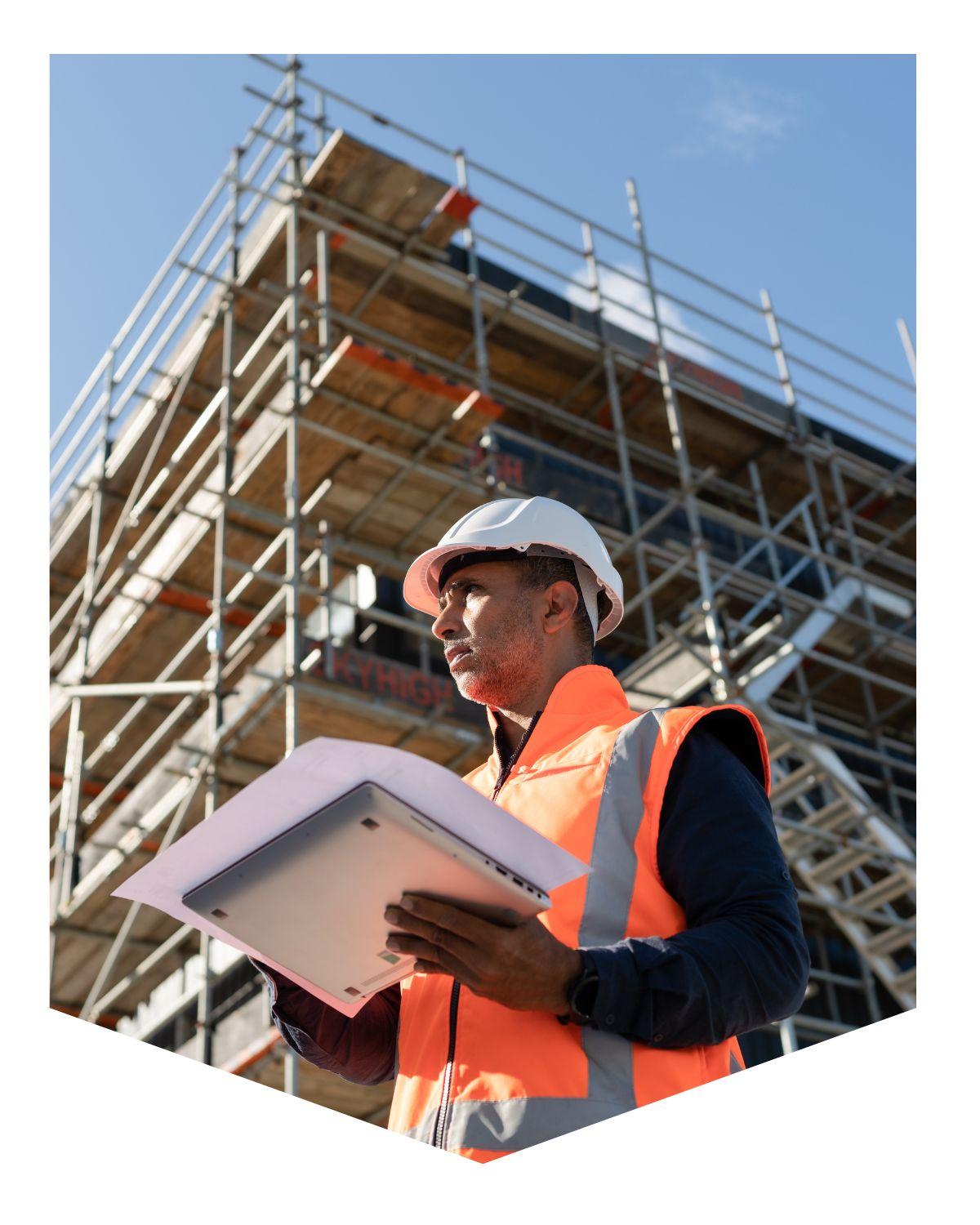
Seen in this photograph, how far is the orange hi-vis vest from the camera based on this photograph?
1954 mm

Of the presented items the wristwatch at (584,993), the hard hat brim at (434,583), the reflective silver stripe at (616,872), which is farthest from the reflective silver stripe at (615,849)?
the hard hat brim at (434,583)

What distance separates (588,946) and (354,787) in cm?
48

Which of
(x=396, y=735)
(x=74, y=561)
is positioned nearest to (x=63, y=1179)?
(x=396, y=735)

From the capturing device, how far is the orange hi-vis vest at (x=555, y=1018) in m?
1.95

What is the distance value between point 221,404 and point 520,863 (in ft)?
33.8

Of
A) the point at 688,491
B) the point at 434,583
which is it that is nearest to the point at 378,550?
the point at 688,491

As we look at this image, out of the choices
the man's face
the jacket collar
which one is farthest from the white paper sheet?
the man's face

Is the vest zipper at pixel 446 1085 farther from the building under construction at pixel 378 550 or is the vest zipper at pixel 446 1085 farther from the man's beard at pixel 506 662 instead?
the building under construction at pixel 378 550

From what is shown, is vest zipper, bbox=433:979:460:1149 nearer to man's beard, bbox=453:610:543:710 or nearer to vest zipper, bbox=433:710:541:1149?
vest zipper, bbox=433:710:541:1149

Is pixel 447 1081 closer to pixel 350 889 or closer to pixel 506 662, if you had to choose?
pixel 350 889

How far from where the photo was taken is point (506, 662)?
2.55 m

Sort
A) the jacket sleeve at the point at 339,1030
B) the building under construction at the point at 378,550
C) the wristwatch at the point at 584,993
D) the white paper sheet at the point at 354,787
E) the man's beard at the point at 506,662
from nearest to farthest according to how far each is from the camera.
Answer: the white paper sheet at the point at 354,787 → the wristwatch at the point at 584,993 → the jacket sleeve at the point at 339,1030 → the man's beard at the point at 506,662 → the building under construction at the point at 378,550

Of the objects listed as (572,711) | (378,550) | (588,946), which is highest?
(378,550)
